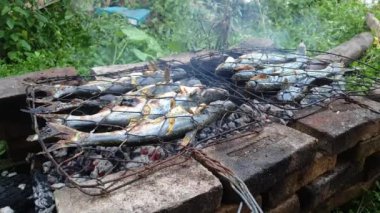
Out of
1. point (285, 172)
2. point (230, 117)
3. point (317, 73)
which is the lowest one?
point (285, 172)

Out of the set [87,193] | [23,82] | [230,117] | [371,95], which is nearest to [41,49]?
[23,82]

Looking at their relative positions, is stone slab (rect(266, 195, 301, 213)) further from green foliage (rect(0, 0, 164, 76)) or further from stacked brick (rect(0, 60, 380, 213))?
green foliage (rect(0, 0, 164, 76))

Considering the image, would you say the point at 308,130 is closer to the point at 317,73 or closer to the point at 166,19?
the point at 317,73

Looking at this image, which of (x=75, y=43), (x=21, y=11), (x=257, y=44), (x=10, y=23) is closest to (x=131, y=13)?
(x=75, y=43)

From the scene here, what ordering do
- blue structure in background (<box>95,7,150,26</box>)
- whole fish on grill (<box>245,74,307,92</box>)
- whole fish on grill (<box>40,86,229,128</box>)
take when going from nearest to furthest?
whole fish on grill (<box>40,86,229,128</box>)
whole fish on grill (<box>245,74,307,92</box>)
blue structure in background (<box>95,7,150,26</box>)

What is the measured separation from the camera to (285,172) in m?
2.38

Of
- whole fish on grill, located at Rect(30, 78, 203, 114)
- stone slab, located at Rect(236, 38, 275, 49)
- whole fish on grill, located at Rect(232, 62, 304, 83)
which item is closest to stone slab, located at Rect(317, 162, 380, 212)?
whole fish on grill, located at Rect(232, 62, 304, 83)

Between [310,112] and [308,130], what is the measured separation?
9.7 inches

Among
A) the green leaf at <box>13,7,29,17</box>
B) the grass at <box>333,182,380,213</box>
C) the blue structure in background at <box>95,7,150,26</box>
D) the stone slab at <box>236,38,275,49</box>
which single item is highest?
the green leaf at <box>13,7,29,17</box>

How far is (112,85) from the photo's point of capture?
3023 mm

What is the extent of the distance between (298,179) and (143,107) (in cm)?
130

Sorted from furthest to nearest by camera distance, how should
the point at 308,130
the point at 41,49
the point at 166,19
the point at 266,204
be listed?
the point at 166,19, the point at 41,49, the point at 308,130, the point at 266,204

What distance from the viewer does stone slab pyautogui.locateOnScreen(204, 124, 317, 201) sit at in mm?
2201

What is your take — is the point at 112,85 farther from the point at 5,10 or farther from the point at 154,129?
the point at 5,10
